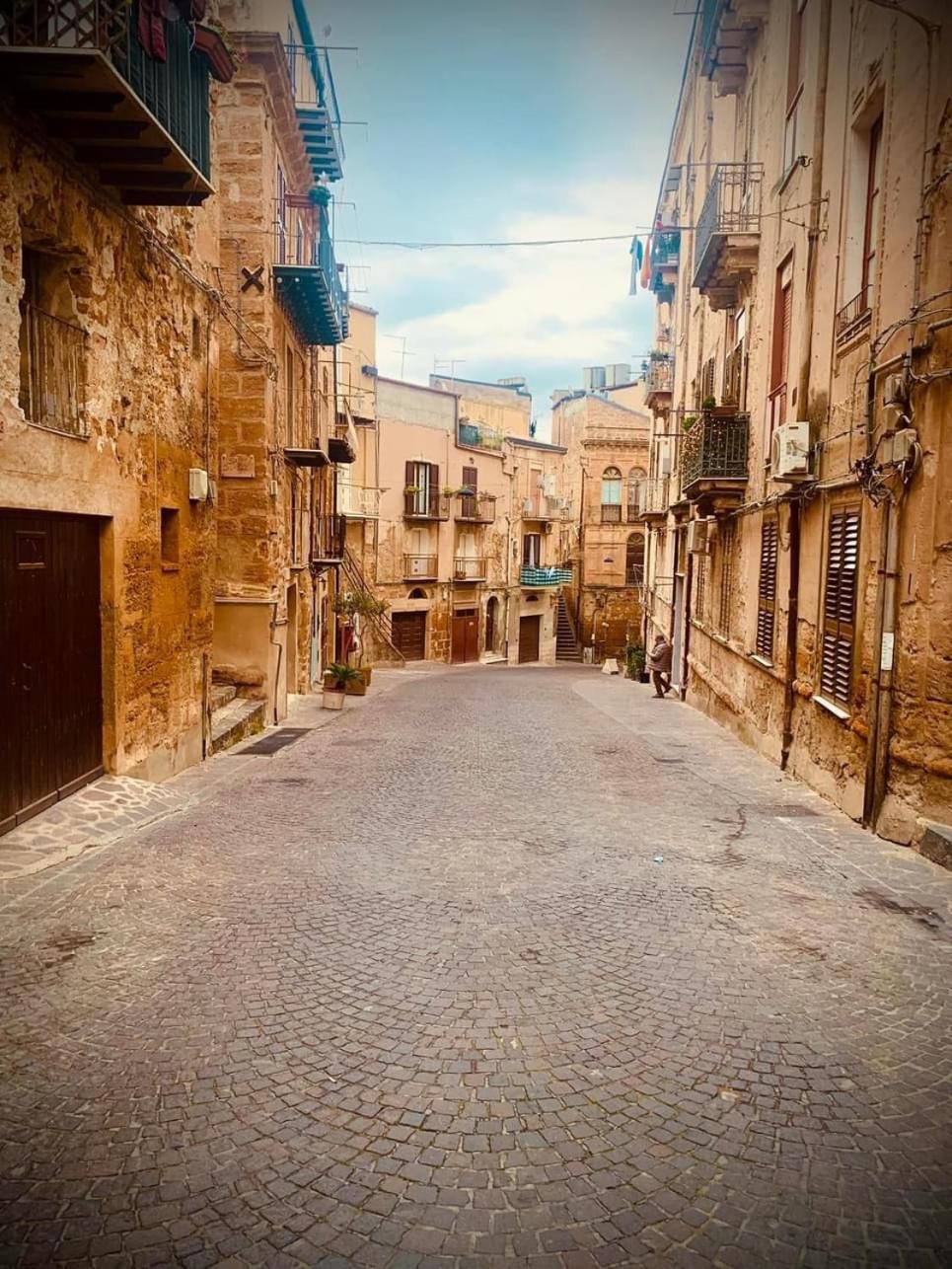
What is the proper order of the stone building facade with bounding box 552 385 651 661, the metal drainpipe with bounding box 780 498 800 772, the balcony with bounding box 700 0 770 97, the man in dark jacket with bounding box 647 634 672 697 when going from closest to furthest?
the metal drainpipe with bounding box 780 498 800 772
the balcony with bounding box 700 0 770 97
the man in dark jacket with bounding box 647 634 672 697
the stone building facade with bounding box 552 385 651 661

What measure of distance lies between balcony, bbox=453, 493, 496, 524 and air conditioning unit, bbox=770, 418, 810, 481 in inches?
1062

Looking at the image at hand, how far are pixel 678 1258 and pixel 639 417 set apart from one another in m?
45.9

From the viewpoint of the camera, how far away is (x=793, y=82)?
12.2 metres

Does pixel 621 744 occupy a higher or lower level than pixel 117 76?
lower

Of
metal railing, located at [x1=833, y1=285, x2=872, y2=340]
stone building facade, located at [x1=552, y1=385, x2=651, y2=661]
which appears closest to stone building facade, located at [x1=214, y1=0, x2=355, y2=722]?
metal railing, located at [x1=833, y1=285, x2=872, y2=340]

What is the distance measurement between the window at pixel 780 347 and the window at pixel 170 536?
8.17m

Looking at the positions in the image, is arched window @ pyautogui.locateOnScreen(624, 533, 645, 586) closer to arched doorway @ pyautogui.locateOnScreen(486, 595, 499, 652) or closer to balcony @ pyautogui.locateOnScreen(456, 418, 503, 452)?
arched doorway @ pyautogui.locateOnScreen(486, 595, 499, 652)

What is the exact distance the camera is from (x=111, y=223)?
8.14 meters

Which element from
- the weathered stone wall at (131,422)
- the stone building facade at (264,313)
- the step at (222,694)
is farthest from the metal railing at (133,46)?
the step at (222,694)

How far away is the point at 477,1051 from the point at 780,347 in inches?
459

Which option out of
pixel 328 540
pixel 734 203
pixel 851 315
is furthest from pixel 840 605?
pixel 328 540

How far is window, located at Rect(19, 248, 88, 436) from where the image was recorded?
7199mm

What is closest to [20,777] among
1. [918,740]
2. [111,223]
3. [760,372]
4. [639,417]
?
[111,223]

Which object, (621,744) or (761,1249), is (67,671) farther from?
(621,744)
